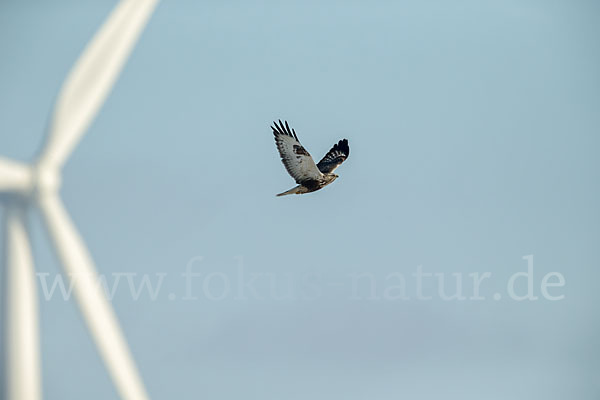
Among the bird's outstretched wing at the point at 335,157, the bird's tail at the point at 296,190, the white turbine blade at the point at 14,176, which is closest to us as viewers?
the bird's tail at the point at 296,190

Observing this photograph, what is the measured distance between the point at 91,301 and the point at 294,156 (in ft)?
29.5

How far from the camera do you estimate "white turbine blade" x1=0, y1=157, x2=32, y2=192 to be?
36.0 meters

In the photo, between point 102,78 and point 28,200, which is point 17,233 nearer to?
point 28,200

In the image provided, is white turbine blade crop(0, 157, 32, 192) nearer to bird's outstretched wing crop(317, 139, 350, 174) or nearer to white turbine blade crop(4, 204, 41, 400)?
white turbine blade crop(4, 204, 41, 400)

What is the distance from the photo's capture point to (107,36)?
36.2 meters

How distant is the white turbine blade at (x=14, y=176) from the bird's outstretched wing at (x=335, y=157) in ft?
29.7

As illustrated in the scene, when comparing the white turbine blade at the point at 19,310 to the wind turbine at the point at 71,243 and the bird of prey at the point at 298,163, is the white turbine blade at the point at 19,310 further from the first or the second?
the bird of prey at the point at 298,163

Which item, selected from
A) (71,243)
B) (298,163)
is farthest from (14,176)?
(298,163)

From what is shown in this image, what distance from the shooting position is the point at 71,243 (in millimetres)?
34969

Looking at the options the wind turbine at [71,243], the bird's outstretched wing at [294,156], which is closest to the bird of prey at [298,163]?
the bird's outstretched wing at [294,156]

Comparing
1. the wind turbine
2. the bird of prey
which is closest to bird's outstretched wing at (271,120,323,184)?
the bird of prey

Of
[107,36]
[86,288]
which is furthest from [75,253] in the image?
[107,36]

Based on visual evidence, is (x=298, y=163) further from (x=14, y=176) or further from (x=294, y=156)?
(x=14, y=176)

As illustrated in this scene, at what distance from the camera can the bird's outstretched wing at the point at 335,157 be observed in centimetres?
3297
